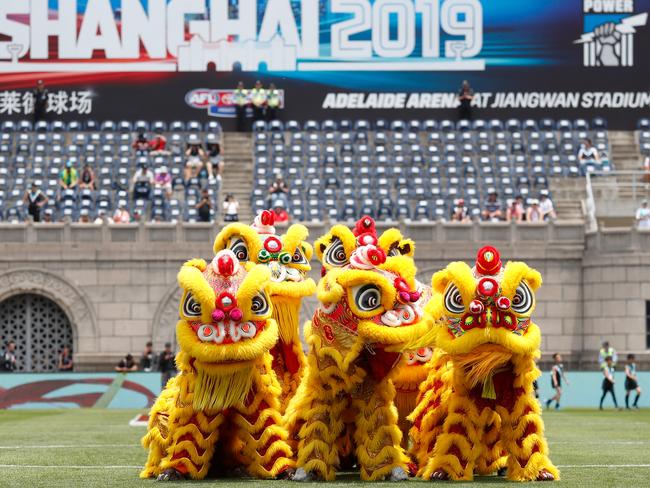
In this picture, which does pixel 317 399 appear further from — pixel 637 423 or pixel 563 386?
pixel 563 386

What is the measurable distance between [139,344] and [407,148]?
10.9 m

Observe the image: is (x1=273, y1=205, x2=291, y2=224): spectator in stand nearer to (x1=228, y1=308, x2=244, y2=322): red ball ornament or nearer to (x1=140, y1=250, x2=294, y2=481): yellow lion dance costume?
(x1=140, y1=250, x2=294, y2=481): yellow lion dance costume

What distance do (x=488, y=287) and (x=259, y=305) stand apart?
2269mm

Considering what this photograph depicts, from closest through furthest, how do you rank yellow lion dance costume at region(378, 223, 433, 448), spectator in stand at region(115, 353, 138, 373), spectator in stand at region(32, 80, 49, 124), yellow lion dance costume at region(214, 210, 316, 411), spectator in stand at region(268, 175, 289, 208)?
yellow lion dance costume at region(378, 223, 433, 448), yellow lion dance costume at region(214, 210, 316, 411), spectator in stand at region(115, 353, 138, 373), spectator in stand at region(268, 175, 289, 208), spectator in stand at region(32, 80, 49, 124)

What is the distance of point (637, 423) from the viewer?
2777cm

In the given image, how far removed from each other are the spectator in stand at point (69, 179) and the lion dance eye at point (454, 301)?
95.9ft

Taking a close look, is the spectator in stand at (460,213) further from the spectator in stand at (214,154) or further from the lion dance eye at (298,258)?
the lion dance eye at (298,258)

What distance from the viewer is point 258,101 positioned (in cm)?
4734

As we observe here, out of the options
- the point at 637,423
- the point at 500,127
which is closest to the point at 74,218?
the point at 500,127

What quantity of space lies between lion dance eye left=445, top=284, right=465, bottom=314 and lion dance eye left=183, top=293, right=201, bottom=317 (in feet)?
8.17

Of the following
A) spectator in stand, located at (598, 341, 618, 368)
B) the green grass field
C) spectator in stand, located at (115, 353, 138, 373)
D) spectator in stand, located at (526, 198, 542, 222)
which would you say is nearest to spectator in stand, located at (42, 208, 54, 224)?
spectator in stand, located at (115, 353, 138, 373)

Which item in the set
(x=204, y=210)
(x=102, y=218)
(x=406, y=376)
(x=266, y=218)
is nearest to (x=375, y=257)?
(x=406, y=376)

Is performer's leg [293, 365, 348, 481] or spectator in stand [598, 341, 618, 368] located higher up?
performer's leg [293, 365, 348, 481]

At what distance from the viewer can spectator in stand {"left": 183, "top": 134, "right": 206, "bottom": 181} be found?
4497 cm
